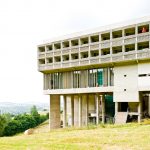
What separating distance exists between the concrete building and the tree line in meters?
34.1

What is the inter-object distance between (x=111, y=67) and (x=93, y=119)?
1168 centimetres

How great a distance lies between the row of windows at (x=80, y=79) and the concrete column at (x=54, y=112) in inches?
125

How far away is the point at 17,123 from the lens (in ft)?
322

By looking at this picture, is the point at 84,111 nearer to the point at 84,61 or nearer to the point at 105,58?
the point at 84,61

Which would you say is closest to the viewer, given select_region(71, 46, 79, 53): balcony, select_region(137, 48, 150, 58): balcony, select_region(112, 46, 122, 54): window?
select_region(137, 48, 150, 58): balcony

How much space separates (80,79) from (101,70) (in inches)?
175

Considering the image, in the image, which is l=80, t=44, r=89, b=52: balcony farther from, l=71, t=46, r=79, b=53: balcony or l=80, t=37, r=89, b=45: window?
l=80, t=37, r=89, b=45: window

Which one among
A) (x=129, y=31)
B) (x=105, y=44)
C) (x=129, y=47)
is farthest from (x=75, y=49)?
(x=129, y=31)

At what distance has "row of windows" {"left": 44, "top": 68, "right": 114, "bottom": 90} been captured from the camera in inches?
1906

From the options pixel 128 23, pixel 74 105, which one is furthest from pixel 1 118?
pixel 128 23

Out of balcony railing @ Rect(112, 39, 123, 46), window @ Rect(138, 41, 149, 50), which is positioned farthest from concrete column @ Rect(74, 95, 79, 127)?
window @ Rect(138, 41, 149, 50)

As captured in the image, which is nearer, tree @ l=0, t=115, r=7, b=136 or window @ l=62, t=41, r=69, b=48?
window @ l=62, t=41, r=69, b=48

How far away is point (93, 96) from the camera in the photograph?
5816 centimetres

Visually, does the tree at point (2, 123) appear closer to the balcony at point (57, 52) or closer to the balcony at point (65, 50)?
the balcony at point (57, 52)
